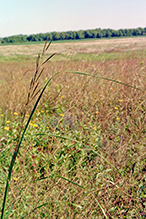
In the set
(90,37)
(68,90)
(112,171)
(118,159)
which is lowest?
(112,171)

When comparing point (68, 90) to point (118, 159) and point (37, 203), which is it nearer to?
point (118, 159)

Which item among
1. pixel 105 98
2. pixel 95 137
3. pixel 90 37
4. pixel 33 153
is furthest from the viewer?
pixel 90 37

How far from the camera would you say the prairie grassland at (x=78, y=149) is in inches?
46.8

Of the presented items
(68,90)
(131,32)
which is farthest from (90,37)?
(68,90)

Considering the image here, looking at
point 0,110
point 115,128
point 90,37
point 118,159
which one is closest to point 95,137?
point 115,128

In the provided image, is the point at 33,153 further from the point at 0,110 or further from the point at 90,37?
the point at 90,37

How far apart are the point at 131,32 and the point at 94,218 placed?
7854 cm

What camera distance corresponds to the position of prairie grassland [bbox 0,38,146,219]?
1.19 m

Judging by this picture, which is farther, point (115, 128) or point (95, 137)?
point (115, 128)

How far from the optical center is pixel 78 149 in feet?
5.69

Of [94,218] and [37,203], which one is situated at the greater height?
[37,203]

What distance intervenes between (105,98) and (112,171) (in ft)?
5.77

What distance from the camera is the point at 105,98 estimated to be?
3113mm

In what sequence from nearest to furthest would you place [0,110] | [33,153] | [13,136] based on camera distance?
[33,153], [13,136], [0,110]
